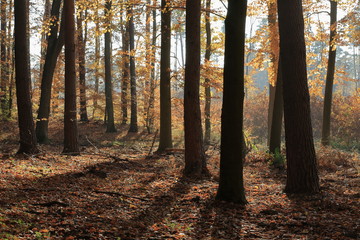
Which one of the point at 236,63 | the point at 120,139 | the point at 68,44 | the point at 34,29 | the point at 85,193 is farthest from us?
the point at 120,139

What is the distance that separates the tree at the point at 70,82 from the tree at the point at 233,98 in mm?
6659

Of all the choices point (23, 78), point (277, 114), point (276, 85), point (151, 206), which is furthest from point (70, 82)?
point (277, 114)

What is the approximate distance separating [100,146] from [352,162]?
36.4 ft

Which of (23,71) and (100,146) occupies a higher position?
(23,71)

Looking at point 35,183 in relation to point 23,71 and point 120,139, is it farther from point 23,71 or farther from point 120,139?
point 120,139

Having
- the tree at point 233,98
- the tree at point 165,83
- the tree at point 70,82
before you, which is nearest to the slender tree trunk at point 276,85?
the tree at point 165,83

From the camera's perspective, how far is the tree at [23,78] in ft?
32.5

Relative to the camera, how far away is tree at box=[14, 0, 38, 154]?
32.5ft

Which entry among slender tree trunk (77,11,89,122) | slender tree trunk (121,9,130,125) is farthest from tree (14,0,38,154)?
slender tree trunk (77,11,89,122)

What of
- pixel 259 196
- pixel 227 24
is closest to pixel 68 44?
pixel 227 24

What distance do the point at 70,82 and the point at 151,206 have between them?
6.47m

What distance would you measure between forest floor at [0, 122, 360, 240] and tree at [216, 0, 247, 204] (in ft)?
1.91

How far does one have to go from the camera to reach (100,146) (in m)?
16.5

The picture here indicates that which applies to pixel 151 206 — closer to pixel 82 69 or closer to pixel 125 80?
pixel 125 80
